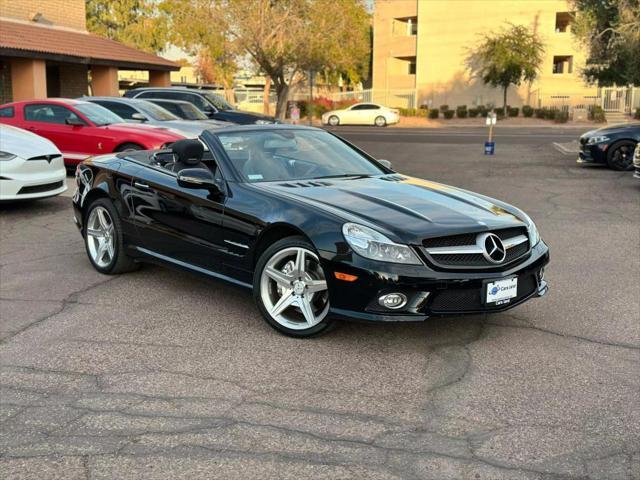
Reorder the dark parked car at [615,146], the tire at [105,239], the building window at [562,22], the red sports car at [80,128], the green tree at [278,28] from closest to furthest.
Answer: the tire at [105,239]
the red sports car at [80,128]
the dark parked car at [615,146]
the green tree at [278,28]
the building window at [562,22]

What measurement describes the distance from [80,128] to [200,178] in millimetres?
9147

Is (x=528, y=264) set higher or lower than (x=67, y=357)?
higher

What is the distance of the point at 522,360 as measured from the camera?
16.1 feet

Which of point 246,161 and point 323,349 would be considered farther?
point 246,161

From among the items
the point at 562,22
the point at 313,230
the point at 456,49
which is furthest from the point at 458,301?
the point at 562,22

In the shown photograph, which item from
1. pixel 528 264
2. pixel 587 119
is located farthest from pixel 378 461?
pixel 587 119

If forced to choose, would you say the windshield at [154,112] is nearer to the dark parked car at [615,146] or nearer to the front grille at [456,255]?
the dark parked car at [615,146]

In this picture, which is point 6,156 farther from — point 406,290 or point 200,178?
point 406,290

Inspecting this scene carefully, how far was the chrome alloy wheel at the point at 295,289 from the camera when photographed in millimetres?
5129

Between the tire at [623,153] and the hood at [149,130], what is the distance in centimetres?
969

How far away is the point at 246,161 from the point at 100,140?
27.8 feet

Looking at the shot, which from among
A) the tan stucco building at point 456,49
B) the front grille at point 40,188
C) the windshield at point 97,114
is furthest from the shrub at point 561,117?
the front grille at point 40,188

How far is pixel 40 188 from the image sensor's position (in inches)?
411

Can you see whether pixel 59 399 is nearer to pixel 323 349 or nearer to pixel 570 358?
pixel 323 349
